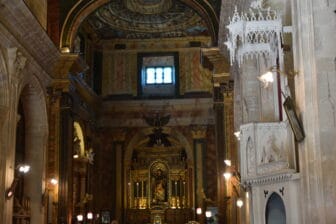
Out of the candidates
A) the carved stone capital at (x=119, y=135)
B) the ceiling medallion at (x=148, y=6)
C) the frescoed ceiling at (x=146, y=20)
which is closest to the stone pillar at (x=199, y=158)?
the carved stone capital at (x=119, y=135)

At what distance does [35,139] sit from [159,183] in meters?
16.7

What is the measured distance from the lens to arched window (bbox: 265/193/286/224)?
455 inches

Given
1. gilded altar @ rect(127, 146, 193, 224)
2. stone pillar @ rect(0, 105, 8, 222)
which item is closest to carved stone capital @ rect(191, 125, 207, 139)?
gilded altar @ rect(127, 146, 193, 224)

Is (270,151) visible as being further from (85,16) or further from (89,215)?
(89,215)

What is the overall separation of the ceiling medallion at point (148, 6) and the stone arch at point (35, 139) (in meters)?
10.0

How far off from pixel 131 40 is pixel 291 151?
22.6 metres

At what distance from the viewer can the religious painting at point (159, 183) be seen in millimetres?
35219

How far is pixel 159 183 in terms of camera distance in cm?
3566

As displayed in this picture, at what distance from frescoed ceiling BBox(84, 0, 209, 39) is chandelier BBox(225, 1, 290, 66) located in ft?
49.3

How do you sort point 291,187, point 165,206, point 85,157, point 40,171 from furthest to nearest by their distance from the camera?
point 165,206, point 85,157, point 40,171, point 291,187

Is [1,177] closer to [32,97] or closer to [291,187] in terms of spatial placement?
[32,97]

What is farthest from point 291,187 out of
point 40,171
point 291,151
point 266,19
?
point 40,171

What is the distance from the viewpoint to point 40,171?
1953 centimetres

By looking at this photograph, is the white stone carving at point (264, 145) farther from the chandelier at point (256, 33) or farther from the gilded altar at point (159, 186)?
the gilded altar at point (159, 186)
